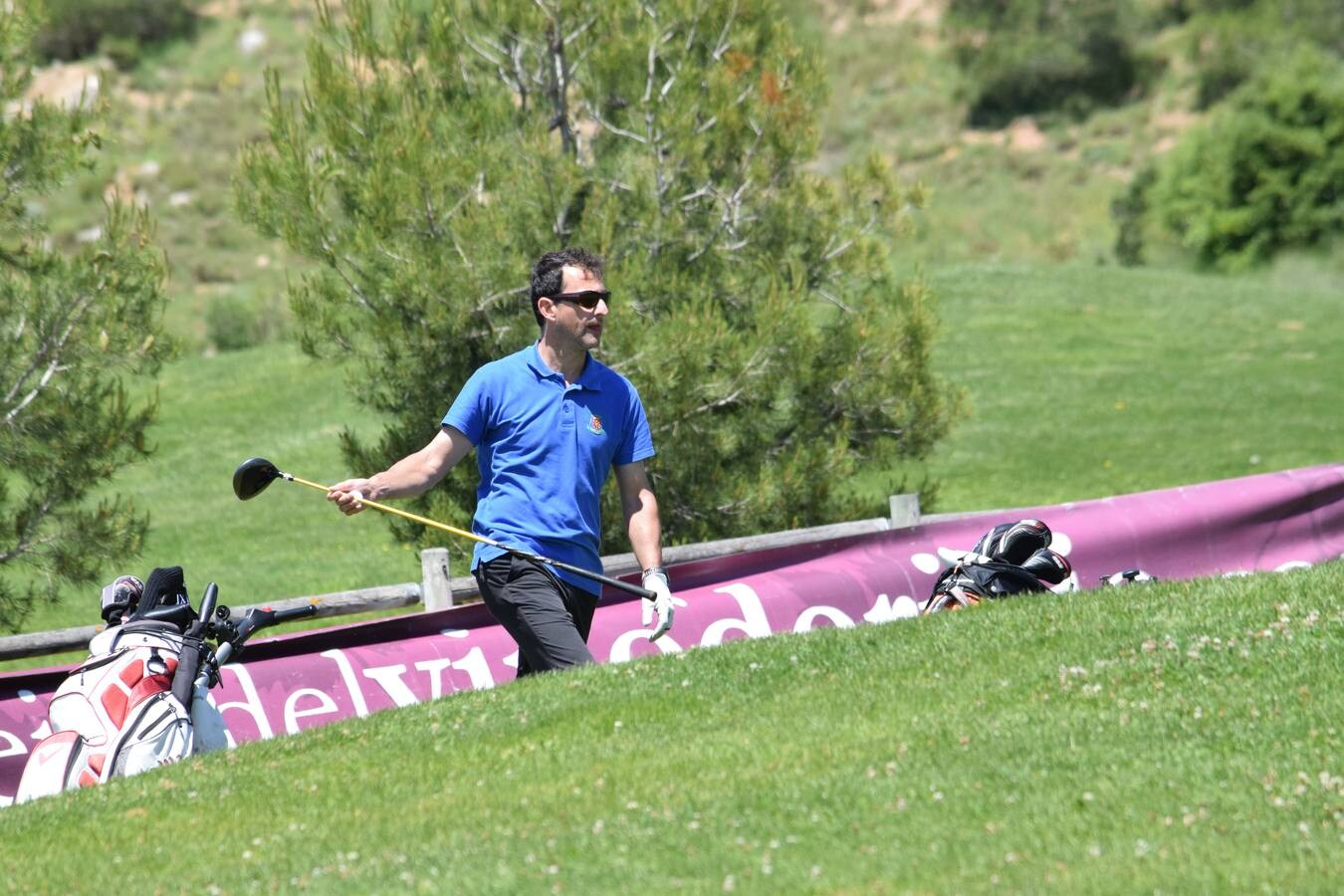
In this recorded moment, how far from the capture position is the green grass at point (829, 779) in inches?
205

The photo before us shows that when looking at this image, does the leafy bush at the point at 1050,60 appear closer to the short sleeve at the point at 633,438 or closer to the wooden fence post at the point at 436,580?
the wooden fence post at the point at 436,580

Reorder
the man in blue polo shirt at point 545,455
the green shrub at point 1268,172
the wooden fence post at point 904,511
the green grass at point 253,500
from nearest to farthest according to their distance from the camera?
the man in blue polo shirt at point 545,455 < the wooden fence post at point 904,511 < the green grass at point 253,500 < the green shrub at point 1268,172

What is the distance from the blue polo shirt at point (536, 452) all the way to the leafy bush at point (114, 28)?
62539 mm

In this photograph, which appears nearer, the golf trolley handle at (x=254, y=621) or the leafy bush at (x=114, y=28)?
the golf trolley handle at (x=254, y=621)

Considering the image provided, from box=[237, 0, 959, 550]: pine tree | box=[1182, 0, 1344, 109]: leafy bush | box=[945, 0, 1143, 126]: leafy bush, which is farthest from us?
box=[945, 0, 1143, 126]: leafy bush

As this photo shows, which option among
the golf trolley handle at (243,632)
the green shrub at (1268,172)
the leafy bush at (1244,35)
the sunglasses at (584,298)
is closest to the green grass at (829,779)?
the golf trolley handle at (243,632)

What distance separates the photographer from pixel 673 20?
1284 centimetres

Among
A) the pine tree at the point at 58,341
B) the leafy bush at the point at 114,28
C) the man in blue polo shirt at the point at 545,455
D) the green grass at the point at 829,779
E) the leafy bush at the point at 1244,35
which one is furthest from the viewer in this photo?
the leafy bush at the point at 114,28

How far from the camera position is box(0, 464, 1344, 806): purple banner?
8.94 meters

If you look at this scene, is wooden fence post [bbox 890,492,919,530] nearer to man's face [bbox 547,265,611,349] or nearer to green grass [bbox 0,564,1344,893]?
green grass [bbox 0,564,1344,893]

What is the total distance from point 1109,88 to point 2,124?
6260 cm

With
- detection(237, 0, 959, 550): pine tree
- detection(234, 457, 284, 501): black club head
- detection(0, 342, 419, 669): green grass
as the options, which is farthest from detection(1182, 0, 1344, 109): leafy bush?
detection(234, 457, 284, 501): black club head

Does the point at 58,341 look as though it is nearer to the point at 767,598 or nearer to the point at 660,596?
the point at 767,598

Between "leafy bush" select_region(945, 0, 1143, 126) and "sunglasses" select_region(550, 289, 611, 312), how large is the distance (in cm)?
6158
